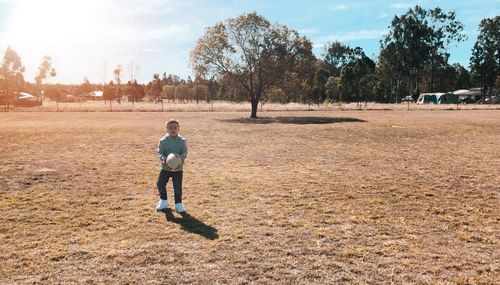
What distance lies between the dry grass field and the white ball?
2.77ft

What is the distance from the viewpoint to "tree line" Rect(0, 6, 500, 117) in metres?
36.8

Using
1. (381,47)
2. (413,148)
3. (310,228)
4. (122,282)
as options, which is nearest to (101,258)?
(122,282)

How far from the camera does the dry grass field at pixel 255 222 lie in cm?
431

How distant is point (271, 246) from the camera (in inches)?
198

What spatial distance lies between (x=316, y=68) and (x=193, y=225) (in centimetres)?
3553

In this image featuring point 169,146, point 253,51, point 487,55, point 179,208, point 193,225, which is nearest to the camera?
point 193,225

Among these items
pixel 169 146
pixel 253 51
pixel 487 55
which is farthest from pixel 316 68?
pixel 487 55

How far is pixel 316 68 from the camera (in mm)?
39438

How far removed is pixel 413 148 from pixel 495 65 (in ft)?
270

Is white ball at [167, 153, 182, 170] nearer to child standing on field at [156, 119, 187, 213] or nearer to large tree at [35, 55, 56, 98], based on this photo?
child standing on field at [156, 119, 187, 213]

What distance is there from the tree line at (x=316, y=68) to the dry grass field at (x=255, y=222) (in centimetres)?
2617

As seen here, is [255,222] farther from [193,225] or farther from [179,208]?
[179,208]

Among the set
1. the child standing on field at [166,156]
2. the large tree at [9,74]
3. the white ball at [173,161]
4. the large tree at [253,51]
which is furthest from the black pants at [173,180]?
the large tree at [9,74]

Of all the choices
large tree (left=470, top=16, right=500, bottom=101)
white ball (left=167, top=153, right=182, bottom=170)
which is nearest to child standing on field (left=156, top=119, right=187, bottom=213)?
white ball (left=167, top=153, right=182, bottom=170)
